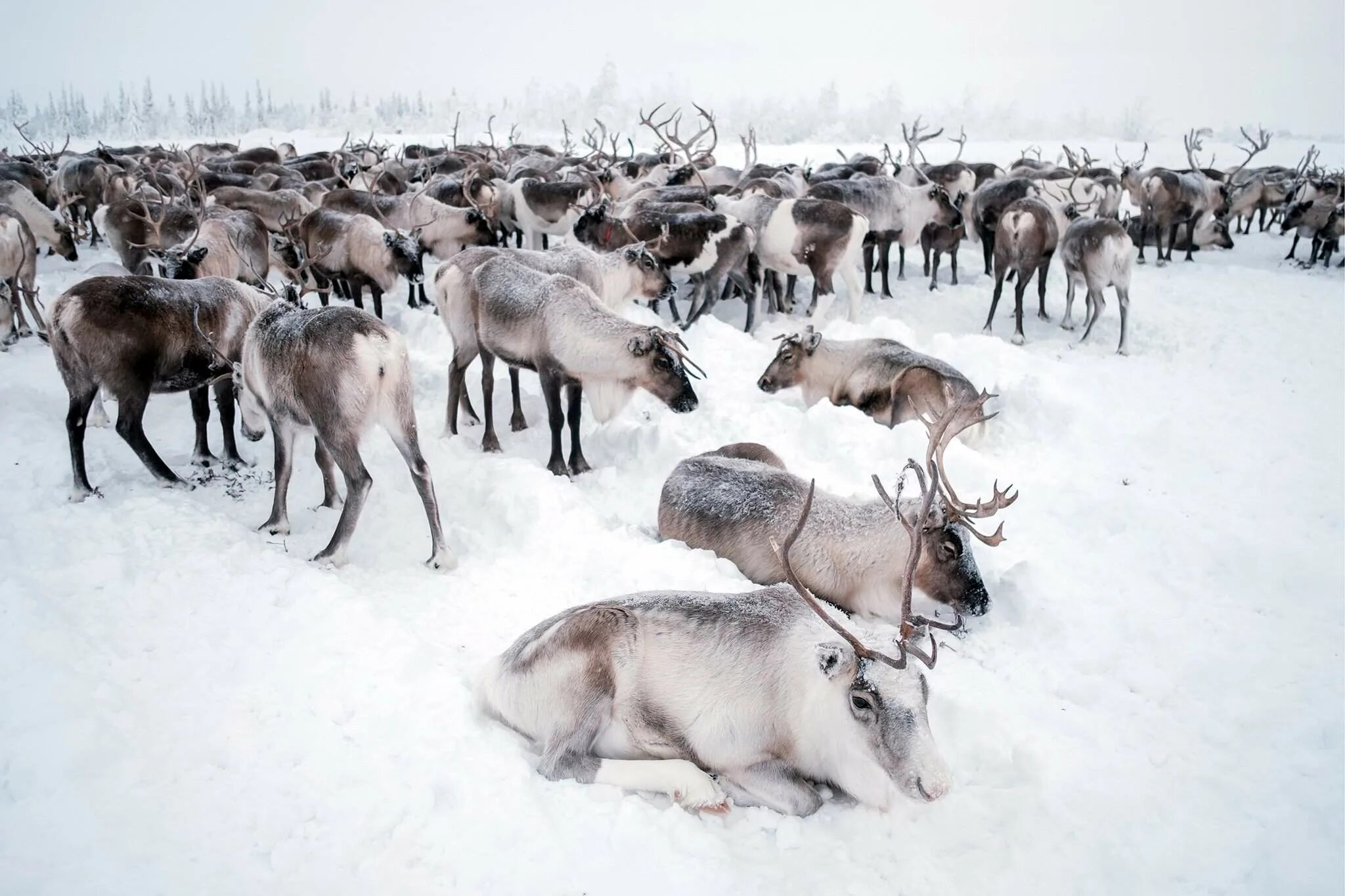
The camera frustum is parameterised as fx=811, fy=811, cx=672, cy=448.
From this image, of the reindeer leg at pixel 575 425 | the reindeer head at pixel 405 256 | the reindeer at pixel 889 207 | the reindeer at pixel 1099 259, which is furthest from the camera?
the reindeer at pixel 889 207

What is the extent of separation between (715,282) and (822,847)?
7940 mm

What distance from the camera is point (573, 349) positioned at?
583 centimetres

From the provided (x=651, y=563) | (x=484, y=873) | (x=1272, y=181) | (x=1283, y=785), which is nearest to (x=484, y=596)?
(x=651, y=563)

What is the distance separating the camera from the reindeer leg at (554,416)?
5.87 m

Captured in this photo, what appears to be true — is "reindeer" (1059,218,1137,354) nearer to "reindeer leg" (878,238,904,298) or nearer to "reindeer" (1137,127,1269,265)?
"reindeer leg" (878,238,904,298)

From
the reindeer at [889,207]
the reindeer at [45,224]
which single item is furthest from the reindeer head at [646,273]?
the reindeer at [45,224]

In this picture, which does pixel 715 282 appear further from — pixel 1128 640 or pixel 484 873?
pixel 484 873

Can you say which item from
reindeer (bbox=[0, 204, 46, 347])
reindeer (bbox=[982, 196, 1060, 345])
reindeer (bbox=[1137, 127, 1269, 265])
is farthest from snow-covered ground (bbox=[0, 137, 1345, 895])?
reindeer (bbox=[1137, 127, 1269, 265])

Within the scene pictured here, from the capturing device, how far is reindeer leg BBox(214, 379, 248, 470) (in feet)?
17.5

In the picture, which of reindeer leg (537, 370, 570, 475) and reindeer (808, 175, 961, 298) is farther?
reindeer (808, 175, 961, 298)

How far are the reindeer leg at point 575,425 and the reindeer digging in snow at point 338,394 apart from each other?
1.49 m

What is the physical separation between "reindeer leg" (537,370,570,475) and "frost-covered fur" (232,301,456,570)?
54.0 inches

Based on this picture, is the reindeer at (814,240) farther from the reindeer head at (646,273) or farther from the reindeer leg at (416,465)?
the reindeer leg at (416,465)

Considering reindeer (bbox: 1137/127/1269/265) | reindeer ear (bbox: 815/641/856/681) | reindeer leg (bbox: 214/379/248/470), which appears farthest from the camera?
reindeer (bbox: 1137/127/1269/265)
